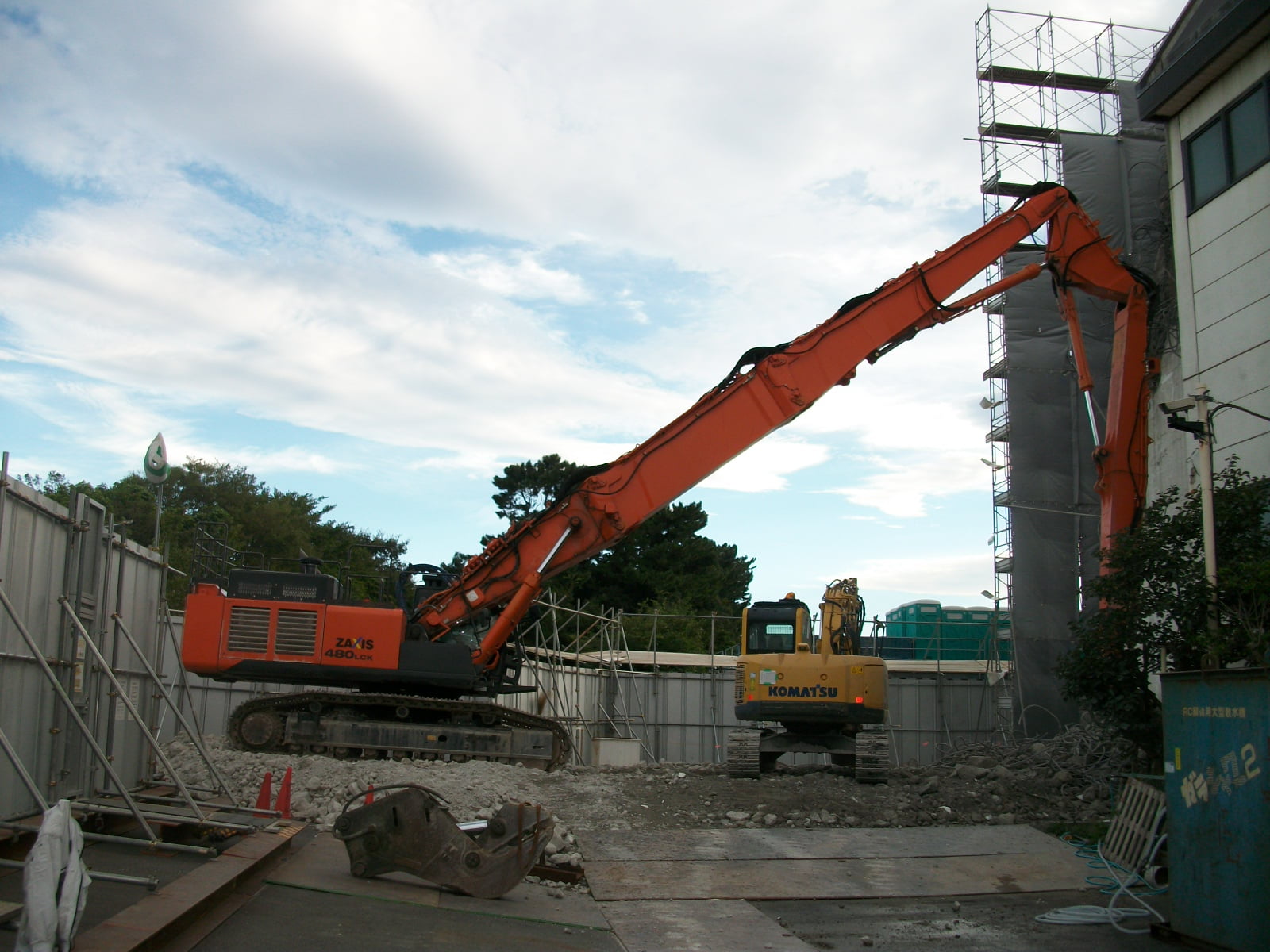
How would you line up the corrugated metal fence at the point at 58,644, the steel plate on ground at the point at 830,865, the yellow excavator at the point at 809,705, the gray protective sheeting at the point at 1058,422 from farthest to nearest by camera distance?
the gray protective sheeting at the point at 1058,422, the yellow excavator at the point at 809,705, the steel plate on ground at the point at 830,865, the corrugated metal fence at the point at 58,644

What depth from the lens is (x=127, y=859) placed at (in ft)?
23.6

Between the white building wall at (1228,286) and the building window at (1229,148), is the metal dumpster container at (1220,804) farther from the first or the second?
the building window at (1229,148)

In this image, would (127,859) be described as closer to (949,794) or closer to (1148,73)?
(949,794)

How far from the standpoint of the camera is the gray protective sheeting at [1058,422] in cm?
2272

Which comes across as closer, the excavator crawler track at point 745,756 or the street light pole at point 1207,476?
the street light pole at point 1207,476

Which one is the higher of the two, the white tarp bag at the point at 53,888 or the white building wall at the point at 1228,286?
the white building wall at the point at 1228,286

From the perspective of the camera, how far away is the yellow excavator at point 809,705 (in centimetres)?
1508

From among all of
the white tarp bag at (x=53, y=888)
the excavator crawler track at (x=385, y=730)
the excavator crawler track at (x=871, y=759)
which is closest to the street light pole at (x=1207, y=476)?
the excavator crawler track at (x=871, y=759)

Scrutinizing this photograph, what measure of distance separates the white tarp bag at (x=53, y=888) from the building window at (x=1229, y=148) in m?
14.3

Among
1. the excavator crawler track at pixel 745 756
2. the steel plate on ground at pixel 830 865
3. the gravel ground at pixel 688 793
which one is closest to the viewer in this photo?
the steel plate on ground at pixel 830 865

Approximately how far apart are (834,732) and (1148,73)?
39.3ft

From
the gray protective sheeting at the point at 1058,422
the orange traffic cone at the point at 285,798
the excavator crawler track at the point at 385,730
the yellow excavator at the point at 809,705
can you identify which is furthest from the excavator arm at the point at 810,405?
the gray protective sheeting at the point at 1058,422

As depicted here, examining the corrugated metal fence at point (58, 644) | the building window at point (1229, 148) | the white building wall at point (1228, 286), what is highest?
the building window at point (1229, 148)

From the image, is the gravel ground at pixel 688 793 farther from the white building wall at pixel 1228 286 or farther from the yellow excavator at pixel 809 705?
the white building wall at pixel 1228 286
